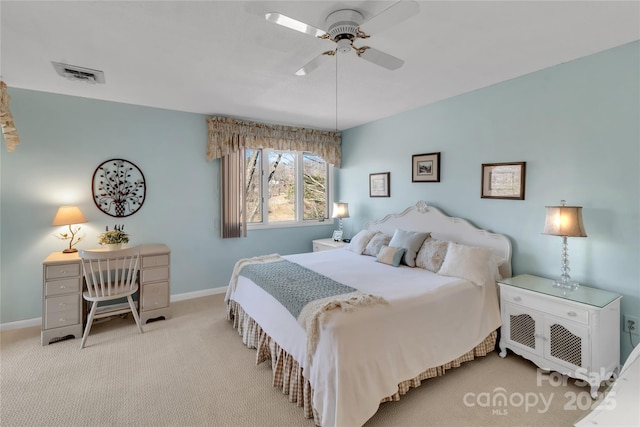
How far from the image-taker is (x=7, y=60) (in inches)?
98.1

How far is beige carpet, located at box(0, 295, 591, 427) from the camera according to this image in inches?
76.5

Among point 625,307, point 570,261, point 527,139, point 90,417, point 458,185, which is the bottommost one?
point 90,417

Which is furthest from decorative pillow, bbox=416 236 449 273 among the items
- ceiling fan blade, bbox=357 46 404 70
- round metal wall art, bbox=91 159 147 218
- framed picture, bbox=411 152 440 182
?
round metal wall art, bbox=91 159 147 218

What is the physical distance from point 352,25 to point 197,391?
2725 mm

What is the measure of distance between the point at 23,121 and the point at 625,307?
5.87 m

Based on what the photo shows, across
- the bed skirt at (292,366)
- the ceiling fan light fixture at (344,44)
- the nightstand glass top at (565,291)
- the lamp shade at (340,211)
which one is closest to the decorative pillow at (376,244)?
the lamp shade at (340,211)

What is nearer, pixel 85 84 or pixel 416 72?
pixel 416 72

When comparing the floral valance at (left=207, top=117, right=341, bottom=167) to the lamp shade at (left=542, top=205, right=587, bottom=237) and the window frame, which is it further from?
the lamp shade at (left=542, top=205, right=587, bottom=237)

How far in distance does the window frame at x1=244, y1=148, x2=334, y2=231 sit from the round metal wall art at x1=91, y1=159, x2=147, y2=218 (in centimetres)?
157

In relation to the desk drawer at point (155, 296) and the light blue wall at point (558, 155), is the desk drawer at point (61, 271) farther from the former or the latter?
the light blue wall at point (558, 155)

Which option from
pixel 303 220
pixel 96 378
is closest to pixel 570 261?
pixel 303 220

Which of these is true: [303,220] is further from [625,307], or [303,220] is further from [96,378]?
[625,307]

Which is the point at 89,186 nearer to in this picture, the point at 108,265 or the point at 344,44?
the point at 108,265

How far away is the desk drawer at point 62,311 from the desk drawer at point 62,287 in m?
0.06
